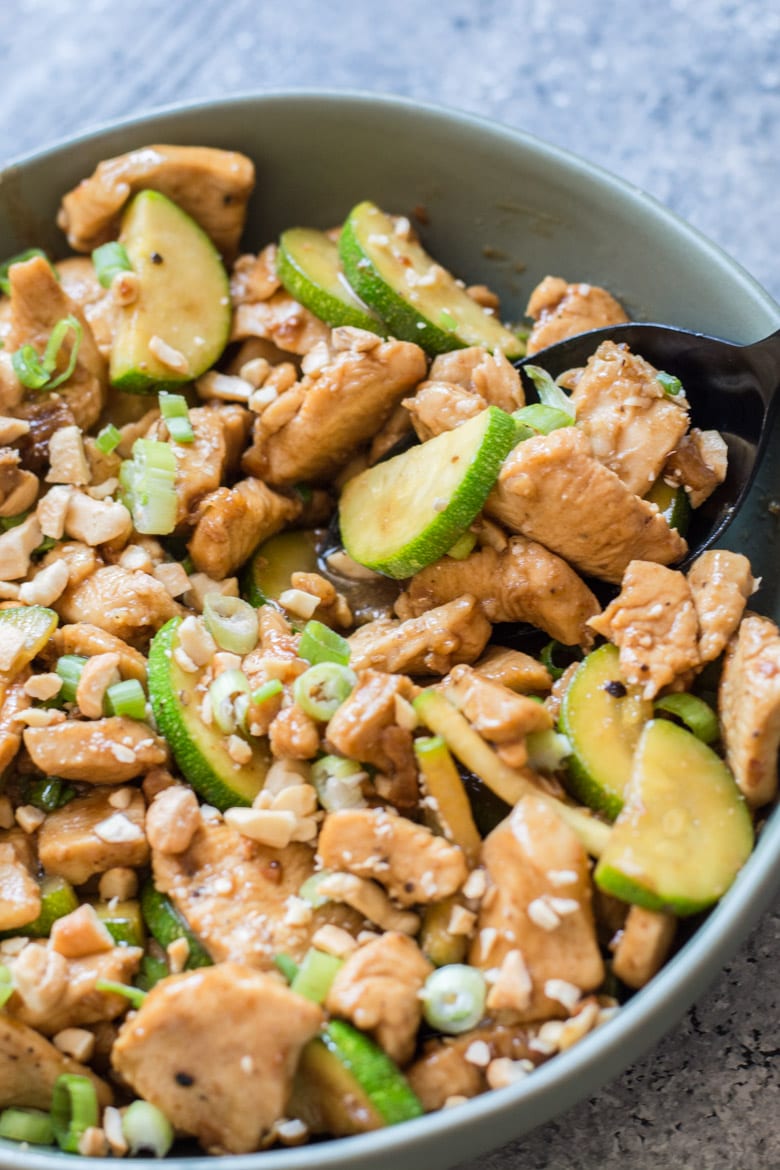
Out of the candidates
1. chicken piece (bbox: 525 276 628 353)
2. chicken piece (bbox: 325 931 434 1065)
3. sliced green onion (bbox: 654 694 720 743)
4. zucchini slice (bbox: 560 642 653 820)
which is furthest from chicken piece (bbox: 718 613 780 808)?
chicken piece (bbox: 525 276 628 353)

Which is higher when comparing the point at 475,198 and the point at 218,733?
the point at 475,198

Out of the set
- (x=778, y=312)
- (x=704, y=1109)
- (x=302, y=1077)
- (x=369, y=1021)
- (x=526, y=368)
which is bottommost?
(x=704, y=1109)

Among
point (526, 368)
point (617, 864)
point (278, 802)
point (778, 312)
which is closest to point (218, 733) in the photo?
point (278, 802)

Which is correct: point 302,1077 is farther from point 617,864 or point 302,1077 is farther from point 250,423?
point 250,423

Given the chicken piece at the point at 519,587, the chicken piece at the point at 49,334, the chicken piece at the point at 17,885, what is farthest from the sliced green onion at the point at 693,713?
the chicken piece at the point at 49,334

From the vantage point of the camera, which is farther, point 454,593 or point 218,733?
point 454,593

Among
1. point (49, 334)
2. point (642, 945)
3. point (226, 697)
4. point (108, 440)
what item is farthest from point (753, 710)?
point (49, 334)
